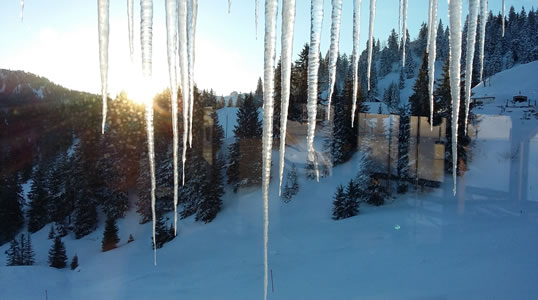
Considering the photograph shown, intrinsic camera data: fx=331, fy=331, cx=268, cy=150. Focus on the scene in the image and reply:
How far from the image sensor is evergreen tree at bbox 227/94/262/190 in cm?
2123

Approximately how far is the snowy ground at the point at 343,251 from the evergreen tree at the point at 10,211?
9191mm

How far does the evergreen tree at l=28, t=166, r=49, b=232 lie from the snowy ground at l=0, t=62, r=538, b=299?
304 inches

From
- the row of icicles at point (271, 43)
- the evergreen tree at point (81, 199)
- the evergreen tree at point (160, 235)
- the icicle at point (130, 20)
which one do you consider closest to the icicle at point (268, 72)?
the row of icicles at point (271, 43)

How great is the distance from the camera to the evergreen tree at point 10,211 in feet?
91.6

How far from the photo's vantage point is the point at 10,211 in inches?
1139

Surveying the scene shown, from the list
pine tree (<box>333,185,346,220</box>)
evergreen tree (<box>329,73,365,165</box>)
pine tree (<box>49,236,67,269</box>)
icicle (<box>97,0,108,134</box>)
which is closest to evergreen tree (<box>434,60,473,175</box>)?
evergreen tree (<box>329,73,365,165</box>)

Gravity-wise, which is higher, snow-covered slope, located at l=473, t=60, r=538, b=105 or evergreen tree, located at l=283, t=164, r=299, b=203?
snow-covered slope, located at l=473, t=60, r=538, b=105

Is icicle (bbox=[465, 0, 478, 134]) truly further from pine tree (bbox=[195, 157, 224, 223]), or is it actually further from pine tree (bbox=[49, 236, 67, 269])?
pine tree (bbox=[49, 236, 67, 269])

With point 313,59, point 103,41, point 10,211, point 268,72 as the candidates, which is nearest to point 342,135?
point 313,59

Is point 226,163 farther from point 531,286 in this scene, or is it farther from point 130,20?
point 130,20

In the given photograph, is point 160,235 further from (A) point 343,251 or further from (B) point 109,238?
(A) point 343,251

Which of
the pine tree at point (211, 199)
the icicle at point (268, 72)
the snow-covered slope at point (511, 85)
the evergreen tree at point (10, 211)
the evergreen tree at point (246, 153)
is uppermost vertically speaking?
the snow-covered slope at point (511, 85)

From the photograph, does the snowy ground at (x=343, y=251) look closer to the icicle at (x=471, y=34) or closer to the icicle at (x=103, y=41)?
the icicle at (x=471, y=34)

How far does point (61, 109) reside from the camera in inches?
2137
